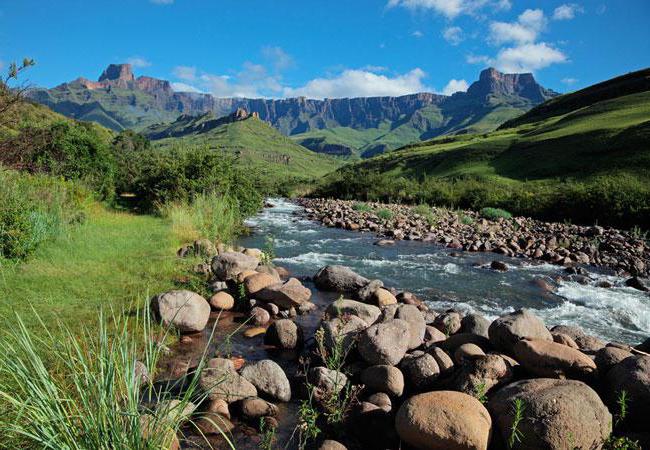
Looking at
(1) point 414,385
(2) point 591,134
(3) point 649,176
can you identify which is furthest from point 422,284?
(2) point 591,134

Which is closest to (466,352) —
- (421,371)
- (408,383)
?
(421,371)

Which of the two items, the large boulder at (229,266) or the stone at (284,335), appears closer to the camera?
the stone at (284,335)

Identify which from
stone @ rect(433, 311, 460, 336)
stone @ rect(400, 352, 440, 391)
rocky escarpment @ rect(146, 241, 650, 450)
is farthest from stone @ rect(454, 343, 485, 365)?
stone @ rect(433, 311, 460, 336)

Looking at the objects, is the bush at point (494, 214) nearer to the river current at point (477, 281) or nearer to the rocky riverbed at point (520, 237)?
the rocky riverbed at point (520, 237)

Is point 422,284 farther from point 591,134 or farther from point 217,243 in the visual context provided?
point 591,134

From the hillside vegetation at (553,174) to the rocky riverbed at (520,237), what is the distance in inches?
158

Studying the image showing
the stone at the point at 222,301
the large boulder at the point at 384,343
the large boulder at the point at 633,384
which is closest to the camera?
the large boulder at the point at 633,384

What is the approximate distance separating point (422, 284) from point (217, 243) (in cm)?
701

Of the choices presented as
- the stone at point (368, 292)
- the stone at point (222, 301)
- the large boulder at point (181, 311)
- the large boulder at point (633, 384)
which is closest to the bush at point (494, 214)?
the stone at point (368, 292)

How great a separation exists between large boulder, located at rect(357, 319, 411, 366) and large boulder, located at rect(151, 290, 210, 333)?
314 cm

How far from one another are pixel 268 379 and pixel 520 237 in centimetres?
1815

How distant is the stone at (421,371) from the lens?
5.57 m

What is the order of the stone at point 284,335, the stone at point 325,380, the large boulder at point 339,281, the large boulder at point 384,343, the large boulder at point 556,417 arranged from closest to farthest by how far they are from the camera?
the large boulder at point 556,417
the stone at point 325,380
the large boulder at point 384,343
the stone at point 284,335
the large boulder at point 339,281

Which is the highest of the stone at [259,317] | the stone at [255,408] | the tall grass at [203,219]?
the tall grass at [203,219]
